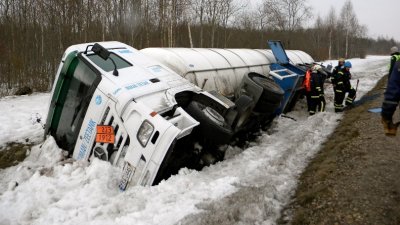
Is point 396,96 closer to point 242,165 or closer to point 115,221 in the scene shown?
point 242,165

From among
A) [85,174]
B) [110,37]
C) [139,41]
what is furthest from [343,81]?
[139,41]

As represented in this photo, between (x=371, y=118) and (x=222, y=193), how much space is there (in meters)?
5.40

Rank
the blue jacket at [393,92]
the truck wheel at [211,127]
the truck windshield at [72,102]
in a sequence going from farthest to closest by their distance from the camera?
the truck windshield at [72,102]
the truck wheel at [211,127]
the blue jacket at [393,92]

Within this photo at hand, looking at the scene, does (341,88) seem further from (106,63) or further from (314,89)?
(106,63)

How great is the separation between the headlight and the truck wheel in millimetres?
858

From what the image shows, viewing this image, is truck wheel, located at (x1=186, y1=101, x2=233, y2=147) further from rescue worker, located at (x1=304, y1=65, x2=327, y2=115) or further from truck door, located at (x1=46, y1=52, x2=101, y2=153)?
rescue worker, located at (x1=304, y1=65, x2=327, y2=115)

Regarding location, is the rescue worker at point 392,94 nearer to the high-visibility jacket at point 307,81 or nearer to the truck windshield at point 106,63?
the truck windshield at point 106,63

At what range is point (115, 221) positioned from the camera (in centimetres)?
370

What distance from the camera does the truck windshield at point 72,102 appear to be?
17.1ft

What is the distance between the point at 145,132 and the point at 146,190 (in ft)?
2.39

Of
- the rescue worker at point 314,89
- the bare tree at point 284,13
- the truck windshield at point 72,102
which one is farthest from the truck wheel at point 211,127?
the bare tree at point 284,13

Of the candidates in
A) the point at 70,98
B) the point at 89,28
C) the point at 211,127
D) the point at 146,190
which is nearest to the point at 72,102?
the point at 70,98

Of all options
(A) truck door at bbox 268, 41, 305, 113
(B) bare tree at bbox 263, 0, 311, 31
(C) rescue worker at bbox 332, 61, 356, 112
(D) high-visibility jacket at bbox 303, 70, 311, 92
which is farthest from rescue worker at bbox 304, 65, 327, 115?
(B) bare tree at bbox 263, 0, 311, 31

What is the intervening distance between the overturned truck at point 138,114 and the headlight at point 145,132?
0.04ft
